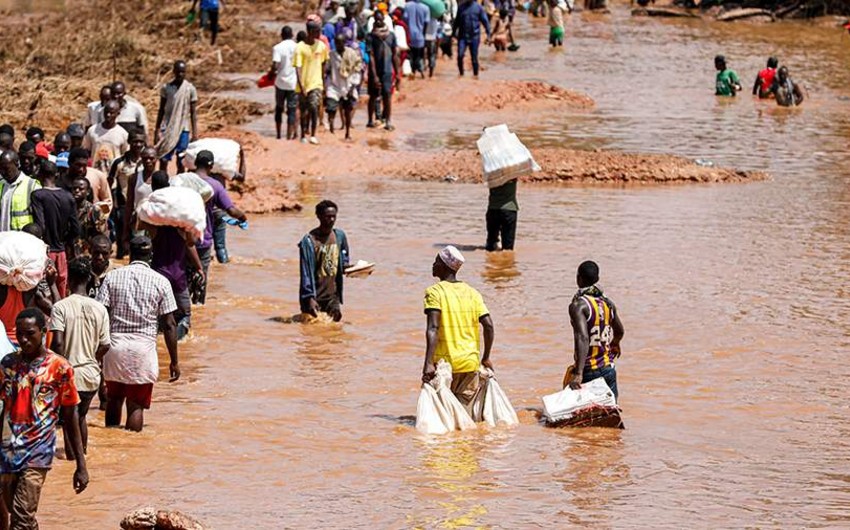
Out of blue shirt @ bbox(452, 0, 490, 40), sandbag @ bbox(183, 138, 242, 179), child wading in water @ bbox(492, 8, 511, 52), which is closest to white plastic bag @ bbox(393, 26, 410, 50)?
blue shirt @ bbox(452, 0, 490, 40)

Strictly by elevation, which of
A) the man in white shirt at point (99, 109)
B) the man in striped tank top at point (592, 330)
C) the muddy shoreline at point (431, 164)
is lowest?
the muddy shoreline at point (431, 164)

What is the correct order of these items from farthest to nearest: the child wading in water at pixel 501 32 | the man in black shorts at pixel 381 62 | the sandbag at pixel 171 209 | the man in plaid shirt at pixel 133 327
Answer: the child wading in water at pixel 501 32 → the man in black shorts at pixel 381 62 → the sandbag at pixel 171 209 → the man in plaid shirt at pixel 133 327

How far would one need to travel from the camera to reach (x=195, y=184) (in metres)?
12.4

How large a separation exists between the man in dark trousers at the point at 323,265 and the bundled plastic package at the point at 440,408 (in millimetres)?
2753

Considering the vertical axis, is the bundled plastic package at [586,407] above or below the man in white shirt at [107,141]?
below

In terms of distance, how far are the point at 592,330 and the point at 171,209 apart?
312cm

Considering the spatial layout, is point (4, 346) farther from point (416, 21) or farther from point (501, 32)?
point (501, 32)

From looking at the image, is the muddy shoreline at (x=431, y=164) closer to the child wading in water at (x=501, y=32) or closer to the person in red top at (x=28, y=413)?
the person in red top at (x=28, y=413)

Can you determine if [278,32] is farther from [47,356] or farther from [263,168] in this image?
[47,356]

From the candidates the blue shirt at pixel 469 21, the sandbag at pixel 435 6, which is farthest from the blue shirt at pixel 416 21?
the blue shirt at pixel 469 21

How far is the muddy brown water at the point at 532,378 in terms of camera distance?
848 cm

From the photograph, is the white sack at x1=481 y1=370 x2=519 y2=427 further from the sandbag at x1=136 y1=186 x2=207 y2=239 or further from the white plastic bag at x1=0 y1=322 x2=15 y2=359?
the white plastic bag at x1=0 y1=322 x2=15 y2=359

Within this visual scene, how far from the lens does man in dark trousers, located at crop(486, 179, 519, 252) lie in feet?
51.7

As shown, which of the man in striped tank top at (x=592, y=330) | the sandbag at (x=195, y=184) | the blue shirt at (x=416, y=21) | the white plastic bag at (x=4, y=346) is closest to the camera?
A: the white plastic bag at (x=4, y=346)
